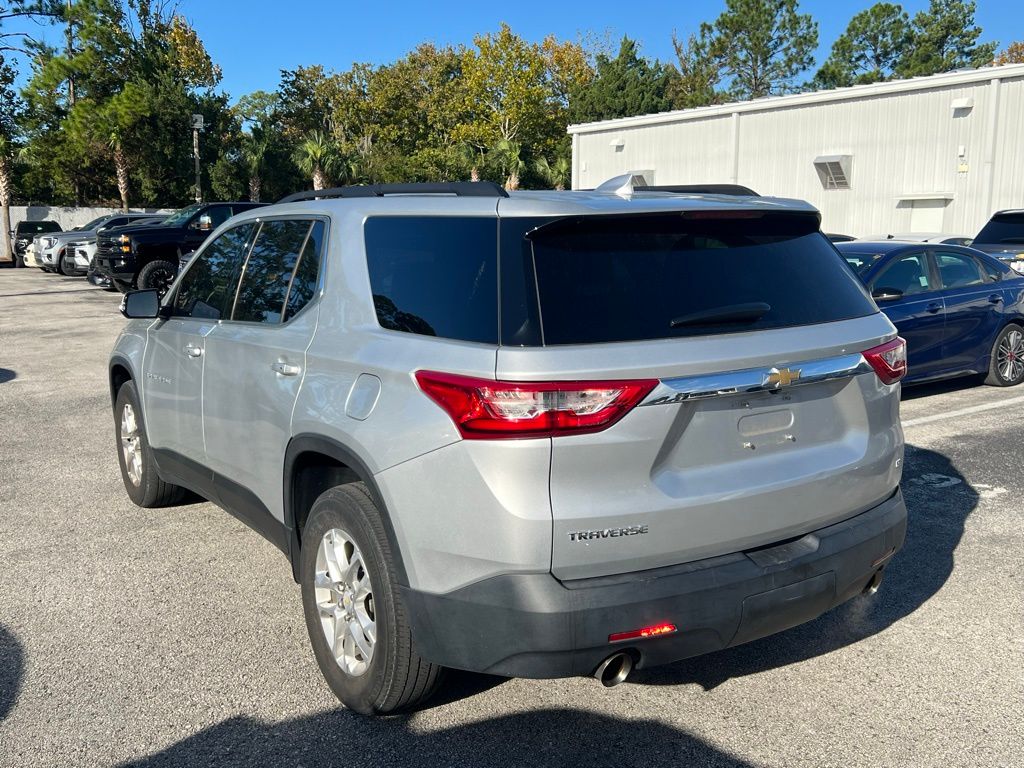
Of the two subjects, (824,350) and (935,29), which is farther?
(935,29)

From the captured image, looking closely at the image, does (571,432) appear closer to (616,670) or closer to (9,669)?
(616,670)

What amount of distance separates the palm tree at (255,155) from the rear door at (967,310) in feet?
134

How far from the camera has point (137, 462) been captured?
18.3 feet

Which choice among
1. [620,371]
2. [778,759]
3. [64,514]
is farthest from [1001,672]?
[64,514]

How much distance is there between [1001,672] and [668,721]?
1378mm

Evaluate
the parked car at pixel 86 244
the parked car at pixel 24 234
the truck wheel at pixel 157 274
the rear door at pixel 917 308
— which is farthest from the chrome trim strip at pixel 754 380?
the parked car at pixel 24 234

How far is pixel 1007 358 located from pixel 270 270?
8354mm

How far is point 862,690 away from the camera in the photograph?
136 inches

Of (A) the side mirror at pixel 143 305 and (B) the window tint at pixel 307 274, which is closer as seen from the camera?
(B) the window tint at pixel 307 274

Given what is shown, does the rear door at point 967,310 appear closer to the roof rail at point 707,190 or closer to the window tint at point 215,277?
the roof rail at point 707,190

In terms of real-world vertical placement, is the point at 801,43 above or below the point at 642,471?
above

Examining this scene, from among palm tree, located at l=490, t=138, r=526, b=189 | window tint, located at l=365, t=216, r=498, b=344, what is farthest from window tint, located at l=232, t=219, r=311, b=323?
palm tree, located at l=490, t=138, r=526, b=189

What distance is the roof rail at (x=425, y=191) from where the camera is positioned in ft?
10.4

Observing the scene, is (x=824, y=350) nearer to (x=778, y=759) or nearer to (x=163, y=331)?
(x=778, y=759)
